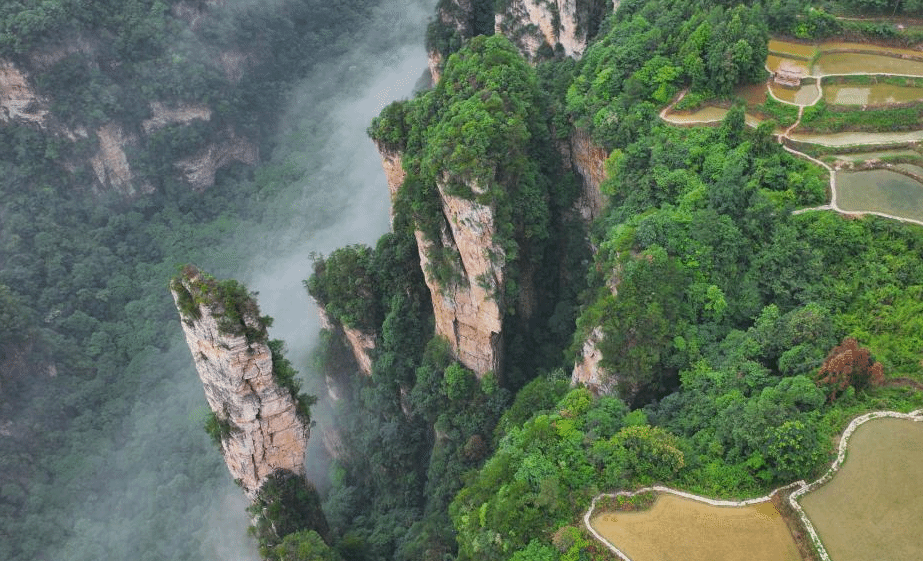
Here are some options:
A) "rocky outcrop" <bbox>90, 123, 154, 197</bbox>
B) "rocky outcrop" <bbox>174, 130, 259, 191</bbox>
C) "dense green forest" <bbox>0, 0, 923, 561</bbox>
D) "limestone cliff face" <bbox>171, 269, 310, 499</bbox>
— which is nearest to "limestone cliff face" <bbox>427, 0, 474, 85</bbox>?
"dense green forest" <bbox>0, 0, 923, 561</bbox>

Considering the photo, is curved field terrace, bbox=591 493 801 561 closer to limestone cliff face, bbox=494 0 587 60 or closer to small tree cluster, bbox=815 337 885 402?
small tree cluster, bbox=815 337 885 402

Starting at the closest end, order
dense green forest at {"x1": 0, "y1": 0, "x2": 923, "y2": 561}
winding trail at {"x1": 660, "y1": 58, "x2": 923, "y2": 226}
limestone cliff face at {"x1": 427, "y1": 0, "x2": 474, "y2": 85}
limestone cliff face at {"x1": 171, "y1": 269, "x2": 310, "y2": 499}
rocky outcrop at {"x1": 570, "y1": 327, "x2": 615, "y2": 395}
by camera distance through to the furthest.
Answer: dense green forest at {"x1": 0, "y1": 0, "x2": 923, "y2": 561} → rocky outcrop at {"x1": 570, "y1": 327, "x2": 615, "y2": 395} → winding trail at {"x1": 660, "y1": 58, "x2": 923, "y2": 226} → limestone cliff face at {"x1": 171, "y1": 269, "x2": 310, "y2": 499} → limestone cliff face at {"x1": 427, "y1": 0, "x2": 474, "y2": 85}

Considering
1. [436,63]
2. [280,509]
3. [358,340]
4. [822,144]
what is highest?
[436,63]

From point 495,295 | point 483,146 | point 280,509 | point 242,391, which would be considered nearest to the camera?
point 242,391

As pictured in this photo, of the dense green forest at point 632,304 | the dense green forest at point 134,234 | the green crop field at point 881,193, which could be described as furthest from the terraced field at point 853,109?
the dense green forest at point 134,234

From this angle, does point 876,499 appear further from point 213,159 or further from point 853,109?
point 213,159

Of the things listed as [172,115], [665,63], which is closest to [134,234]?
[172,115]

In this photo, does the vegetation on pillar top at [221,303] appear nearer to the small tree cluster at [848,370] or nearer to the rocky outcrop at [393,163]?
the rocky outcrop at [393,163]

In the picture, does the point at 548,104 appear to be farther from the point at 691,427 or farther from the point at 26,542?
the point at 26,542
